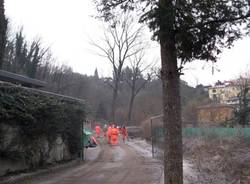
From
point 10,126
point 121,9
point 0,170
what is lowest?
point 0,170

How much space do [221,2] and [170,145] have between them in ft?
9.80

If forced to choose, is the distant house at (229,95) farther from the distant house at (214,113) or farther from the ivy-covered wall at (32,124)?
the ivy-covered wall at (32,124)

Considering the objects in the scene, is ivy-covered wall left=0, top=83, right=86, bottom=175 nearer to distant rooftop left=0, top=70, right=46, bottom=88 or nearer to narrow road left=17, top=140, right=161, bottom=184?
narrow road left=17, top=140, right=161, bottom=184

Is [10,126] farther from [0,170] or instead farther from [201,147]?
[201,147]

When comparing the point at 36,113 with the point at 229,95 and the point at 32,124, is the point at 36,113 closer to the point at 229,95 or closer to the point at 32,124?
the point at 32,124

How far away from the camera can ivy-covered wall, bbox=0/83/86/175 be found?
14.8m

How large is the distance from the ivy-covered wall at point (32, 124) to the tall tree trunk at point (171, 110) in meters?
6.99

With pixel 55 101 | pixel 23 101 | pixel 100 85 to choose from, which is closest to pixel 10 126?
pixel 23 101

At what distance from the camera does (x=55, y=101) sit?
1845cm

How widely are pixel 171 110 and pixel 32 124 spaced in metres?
8.26

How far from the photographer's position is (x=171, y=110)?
912 cm

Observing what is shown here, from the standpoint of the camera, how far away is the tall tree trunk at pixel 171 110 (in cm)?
901

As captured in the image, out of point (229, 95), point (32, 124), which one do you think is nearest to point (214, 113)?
point (229, 95)

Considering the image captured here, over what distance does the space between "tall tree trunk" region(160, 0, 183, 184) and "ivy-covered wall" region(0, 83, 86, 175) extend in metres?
6.99
